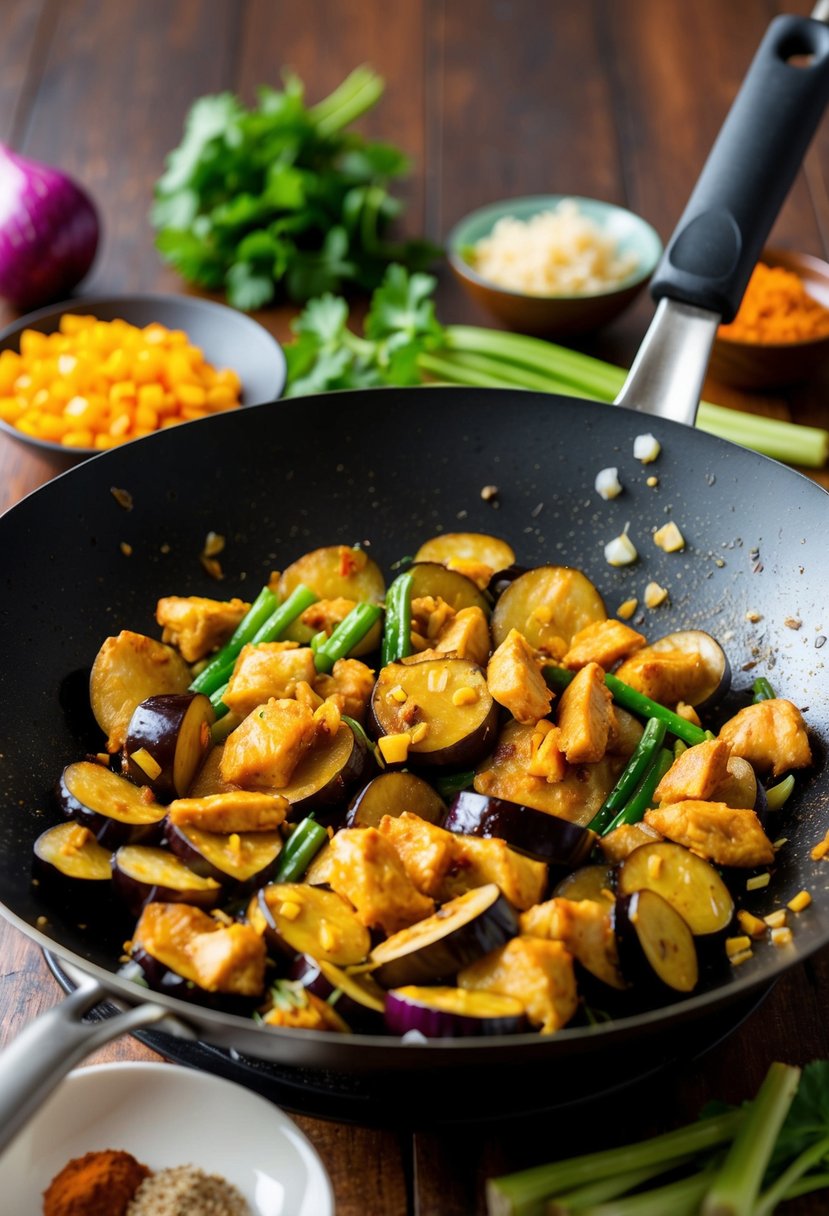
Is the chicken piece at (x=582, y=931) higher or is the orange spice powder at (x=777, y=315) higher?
the orange spice powder at (x=777, y=315)

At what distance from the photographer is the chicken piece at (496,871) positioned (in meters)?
2.07

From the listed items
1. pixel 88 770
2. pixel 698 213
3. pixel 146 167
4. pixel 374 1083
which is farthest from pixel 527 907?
pixel 146 167

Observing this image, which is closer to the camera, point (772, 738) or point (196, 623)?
point (772, 738)

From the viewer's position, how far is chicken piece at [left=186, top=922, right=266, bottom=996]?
191 centimetres

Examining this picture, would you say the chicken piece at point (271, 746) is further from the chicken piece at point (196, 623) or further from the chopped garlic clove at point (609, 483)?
Answer: the chopped garlic clove at point (609, 483)

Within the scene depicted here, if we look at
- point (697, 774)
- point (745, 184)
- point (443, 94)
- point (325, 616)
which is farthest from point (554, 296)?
point (697, 774)

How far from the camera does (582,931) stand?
1.99 m

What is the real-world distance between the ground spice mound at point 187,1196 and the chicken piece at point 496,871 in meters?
0.59

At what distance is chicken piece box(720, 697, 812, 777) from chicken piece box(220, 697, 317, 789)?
0.88 metres

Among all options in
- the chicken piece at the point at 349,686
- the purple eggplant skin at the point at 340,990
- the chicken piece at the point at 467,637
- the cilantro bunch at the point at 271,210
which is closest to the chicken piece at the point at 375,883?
the purple eggplant skin at the point at 340,990

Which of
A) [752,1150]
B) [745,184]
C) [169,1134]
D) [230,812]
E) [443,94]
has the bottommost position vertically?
[169,1134]

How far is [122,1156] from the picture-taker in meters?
1.87

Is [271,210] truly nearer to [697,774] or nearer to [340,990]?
[697,774]

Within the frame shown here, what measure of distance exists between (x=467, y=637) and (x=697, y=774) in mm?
600
